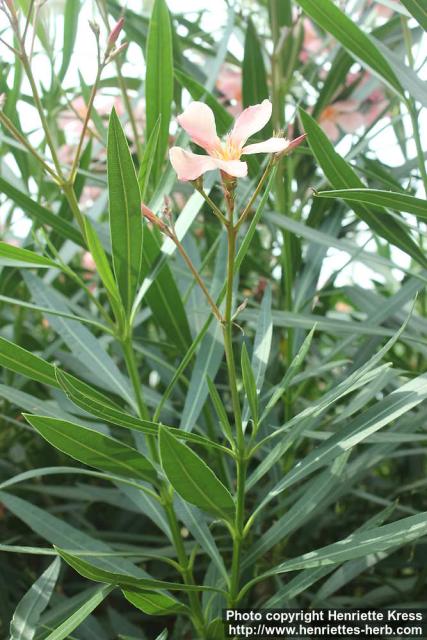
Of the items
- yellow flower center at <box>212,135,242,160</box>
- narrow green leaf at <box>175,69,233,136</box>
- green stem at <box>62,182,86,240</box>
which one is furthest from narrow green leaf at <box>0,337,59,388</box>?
narrow green leaf at <box>175,69,233,136</box>

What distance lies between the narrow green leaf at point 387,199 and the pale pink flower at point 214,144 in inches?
3.4

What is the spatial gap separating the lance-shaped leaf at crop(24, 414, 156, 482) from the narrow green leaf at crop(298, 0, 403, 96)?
1.43 feet

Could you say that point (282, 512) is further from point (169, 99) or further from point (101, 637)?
point (169, 99)

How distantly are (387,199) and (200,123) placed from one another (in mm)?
190

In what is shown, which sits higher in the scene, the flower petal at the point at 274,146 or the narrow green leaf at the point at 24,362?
the flower petal at the point at 274,146

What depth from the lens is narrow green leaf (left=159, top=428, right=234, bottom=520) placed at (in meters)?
0.56

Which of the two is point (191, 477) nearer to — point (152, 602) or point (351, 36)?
point (152, 602)

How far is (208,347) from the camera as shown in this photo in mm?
858

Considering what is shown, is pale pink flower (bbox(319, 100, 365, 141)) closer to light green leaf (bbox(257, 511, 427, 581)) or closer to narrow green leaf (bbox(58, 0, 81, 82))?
narrow green leaf (bbox(58, 0, 81, 82))

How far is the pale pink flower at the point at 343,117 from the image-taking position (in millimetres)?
1209

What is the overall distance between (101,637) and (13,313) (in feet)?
1.86

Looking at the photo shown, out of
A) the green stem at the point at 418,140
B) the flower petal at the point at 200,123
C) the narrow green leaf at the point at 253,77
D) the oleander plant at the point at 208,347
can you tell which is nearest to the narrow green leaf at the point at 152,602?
the oleander plant at the point at 208,347

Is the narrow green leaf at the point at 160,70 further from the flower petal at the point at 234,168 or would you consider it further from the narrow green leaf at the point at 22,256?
the flower petal at the point at 234,168

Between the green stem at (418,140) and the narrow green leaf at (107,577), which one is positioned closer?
the narrow green leaf at (107,577)
